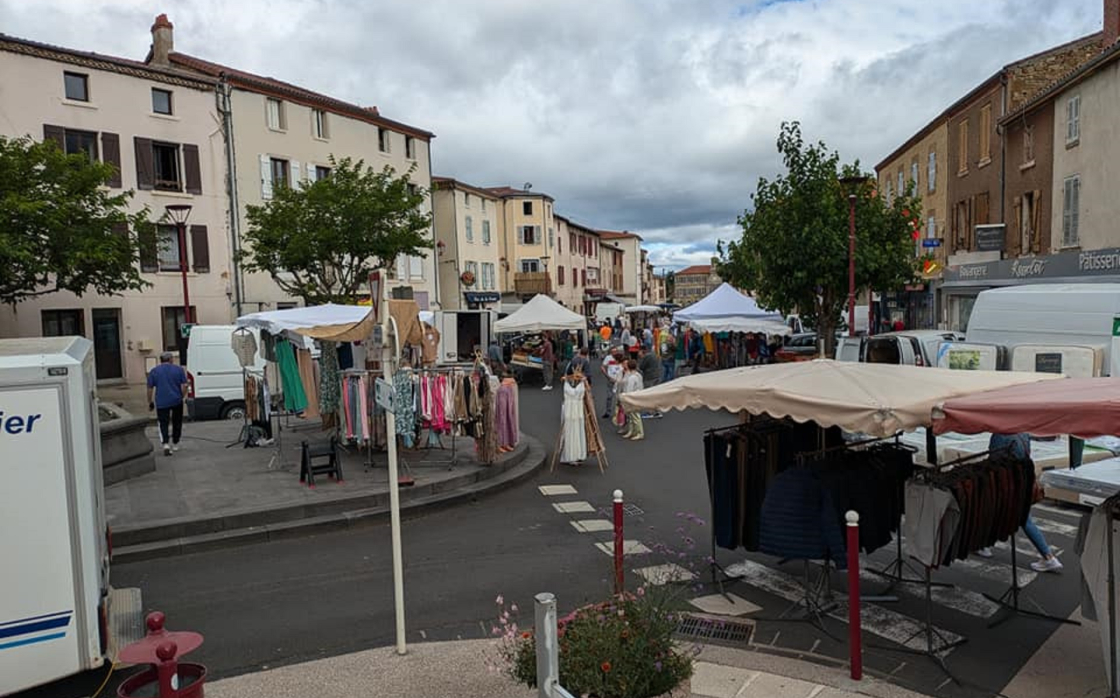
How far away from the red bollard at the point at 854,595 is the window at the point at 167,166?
2962 cm

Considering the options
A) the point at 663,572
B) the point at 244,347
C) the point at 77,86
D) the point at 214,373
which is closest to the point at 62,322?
the point at 77,86

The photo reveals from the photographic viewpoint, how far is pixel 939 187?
30344 millimetres

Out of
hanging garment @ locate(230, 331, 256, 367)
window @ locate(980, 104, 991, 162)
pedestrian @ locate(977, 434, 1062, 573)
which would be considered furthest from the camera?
window @ locate(980, 104, 991, 162)

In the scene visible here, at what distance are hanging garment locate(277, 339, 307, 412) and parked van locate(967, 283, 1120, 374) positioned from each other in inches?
475

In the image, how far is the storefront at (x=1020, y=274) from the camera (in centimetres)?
1570

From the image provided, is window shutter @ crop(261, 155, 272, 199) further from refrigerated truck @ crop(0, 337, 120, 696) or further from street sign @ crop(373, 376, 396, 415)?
street sign @ crop(373, 376, 396, 415)

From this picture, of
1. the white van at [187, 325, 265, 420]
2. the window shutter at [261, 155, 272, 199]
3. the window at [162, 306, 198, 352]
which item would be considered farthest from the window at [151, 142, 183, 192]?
the white van at [187, 325, 265, 420]

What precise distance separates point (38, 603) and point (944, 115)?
104 ft

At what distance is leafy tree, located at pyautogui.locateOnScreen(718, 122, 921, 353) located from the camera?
2086 cm

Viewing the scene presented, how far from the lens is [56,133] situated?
2550cm

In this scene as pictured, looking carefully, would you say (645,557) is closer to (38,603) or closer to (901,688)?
(901,688)

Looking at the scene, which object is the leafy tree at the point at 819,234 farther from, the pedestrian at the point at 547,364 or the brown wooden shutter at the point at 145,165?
the brown wooden shutter at the point at 145,165

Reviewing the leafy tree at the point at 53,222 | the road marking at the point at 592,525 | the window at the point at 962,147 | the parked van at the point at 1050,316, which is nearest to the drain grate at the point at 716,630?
the road marking at the point at 592,525

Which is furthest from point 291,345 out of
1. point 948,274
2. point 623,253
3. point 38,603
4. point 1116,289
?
point 623,253
